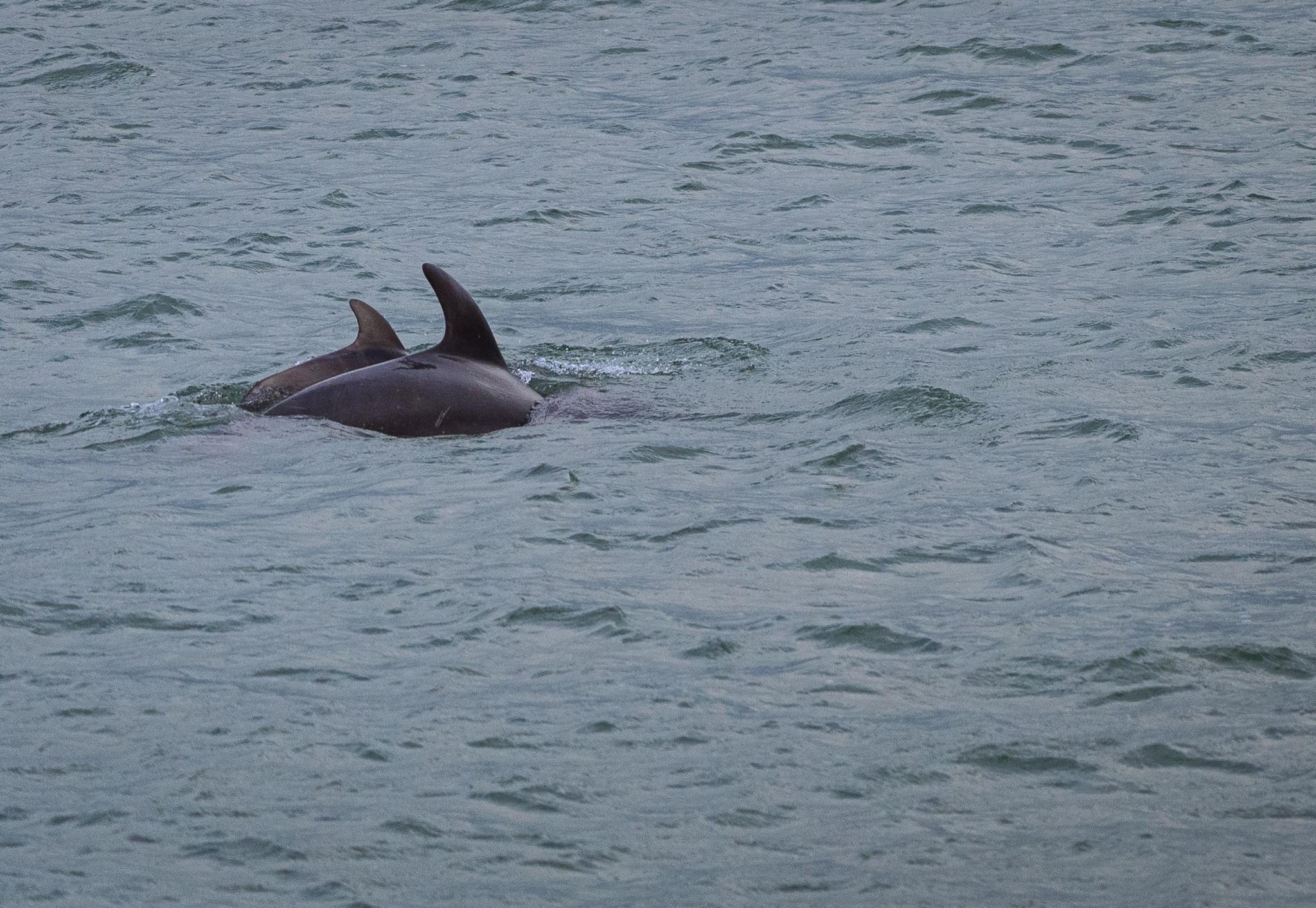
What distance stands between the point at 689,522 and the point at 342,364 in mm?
2745

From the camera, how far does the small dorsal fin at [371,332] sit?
395 inches

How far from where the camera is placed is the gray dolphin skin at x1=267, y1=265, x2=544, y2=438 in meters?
9.54

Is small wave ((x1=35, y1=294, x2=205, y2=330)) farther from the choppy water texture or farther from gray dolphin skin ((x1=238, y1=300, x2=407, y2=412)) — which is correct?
gray dolphin skin ((x1=238, y1=300, x2=407, y2=412))

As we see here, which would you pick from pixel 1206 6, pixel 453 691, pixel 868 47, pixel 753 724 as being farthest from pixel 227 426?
pixel 1206 6

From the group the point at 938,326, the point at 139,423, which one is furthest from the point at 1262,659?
the point at 139,423

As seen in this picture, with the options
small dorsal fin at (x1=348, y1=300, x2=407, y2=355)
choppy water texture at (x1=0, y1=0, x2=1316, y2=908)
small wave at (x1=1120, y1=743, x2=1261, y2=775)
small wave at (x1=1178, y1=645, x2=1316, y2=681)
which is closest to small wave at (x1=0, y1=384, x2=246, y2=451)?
choppy water texture at (x1=0, y1=0, x2=1316, y2=908)

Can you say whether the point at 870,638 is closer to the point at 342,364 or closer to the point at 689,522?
the point at 689,522

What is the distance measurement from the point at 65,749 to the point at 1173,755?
3.74 metres

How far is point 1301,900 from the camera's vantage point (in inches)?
196

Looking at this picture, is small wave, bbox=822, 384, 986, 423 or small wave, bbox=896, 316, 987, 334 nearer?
small wave, bbox=822, 384, 986, 423

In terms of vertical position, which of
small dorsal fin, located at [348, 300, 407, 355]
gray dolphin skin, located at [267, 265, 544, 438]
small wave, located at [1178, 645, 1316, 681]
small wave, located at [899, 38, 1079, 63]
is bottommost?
small wave, located at [1178, 645, 1316, 681]

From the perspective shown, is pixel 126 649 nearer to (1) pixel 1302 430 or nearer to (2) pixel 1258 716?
(2) pixel 1258 716

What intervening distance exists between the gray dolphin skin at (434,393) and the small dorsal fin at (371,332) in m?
0.30

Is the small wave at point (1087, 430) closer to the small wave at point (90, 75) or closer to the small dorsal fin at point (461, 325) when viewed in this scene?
the small dorsal fin at point (461, 325)
